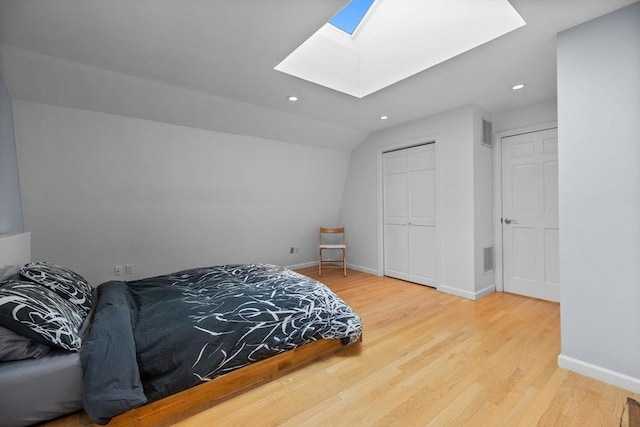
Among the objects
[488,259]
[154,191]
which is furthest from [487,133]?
[154,191]

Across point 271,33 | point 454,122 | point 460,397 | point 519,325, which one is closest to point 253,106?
point 271,33

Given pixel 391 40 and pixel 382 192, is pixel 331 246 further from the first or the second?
pixel 391 40

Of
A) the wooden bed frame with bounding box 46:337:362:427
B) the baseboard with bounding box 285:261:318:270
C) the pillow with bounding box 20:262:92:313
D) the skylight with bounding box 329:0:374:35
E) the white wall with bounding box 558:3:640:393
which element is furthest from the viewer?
the baseboard with bounding box 285:261:318:270

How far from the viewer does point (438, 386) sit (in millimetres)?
1763

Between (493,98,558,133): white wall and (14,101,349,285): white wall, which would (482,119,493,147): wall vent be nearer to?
(493,98,558,133): white wall

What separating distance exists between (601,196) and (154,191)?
4.33 metres

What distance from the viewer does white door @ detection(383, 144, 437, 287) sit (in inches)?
154

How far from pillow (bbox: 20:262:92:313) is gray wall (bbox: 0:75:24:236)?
72cm

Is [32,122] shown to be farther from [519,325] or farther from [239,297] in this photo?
[519,325]

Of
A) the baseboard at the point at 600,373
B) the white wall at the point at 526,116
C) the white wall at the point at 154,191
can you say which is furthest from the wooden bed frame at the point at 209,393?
the white wall at the point at 526,116

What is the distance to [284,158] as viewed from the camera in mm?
4332

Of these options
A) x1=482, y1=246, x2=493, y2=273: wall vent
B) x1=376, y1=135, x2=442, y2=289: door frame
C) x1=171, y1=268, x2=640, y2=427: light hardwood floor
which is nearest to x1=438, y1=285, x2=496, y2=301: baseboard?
x1=376, y1=135, x2=442, y2=289: door frame

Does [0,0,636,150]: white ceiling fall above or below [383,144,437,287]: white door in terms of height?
above

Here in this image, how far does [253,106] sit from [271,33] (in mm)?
1425
